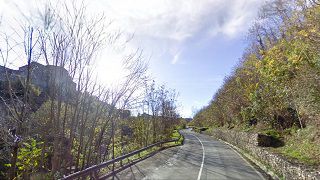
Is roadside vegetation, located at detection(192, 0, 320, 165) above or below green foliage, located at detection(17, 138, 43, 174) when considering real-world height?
above

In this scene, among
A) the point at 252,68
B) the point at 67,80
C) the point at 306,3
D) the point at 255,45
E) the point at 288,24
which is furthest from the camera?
the point at 255,45

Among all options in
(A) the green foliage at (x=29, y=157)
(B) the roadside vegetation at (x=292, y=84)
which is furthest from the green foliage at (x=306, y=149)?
(A) the green foliage at (x=29, y=157)

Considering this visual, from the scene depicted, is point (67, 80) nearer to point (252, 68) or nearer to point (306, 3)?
point (306, 3)

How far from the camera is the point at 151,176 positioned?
1480 centimetres

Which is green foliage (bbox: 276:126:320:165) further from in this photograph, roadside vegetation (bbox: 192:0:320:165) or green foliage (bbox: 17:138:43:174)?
green foliage (bbox: 17:138:43:174)

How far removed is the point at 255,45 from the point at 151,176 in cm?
3391

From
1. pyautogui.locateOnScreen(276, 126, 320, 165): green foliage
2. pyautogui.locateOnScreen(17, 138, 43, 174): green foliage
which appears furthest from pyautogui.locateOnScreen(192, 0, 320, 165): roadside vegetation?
pyautogui.locateOnScreen(17, 138, 43, 174): green foliage

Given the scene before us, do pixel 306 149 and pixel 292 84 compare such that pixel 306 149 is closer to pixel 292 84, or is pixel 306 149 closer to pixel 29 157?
pixel 292 84

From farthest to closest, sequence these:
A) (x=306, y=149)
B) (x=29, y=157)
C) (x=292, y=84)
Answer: (x=292, y=84)
(x=306, y=149)
(x=29, y=157)

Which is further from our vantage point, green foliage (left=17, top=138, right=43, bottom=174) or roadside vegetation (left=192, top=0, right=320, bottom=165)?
roadside vegetation (left=192, top=0, right=320, bottom=165)

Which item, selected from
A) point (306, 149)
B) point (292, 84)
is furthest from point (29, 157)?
point (292, 84)

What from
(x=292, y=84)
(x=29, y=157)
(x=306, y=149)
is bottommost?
(x=29, y=157)

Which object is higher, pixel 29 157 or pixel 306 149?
pixel 306 149

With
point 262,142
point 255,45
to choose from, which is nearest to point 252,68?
point 255,45
